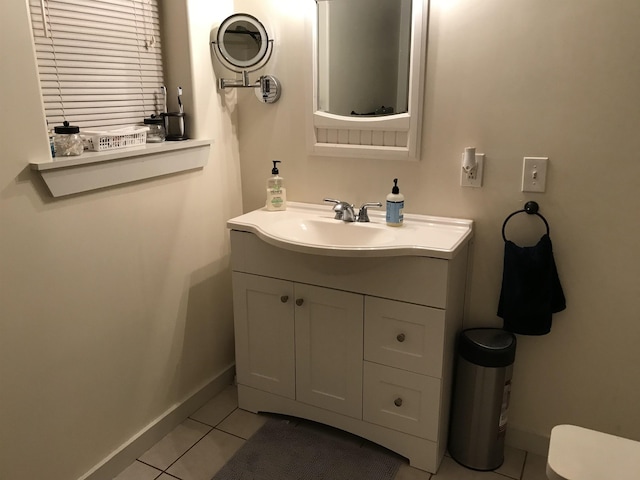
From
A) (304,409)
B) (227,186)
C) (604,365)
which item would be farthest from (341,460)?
(227,186)

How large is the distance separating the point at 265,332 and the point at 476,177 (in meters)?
1.00

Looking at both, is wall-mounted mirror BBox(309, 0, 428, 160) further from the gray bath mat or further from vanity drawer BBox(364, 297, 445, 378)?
the gray bath mat

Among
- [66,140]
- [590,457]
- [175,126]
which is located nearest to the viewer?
[590,457]

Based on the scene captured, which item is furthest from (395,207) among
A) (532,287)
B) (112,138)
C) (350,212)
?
(112,138)

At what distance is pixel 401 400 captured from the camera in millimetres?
1919

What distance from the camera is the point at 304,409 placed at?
84.7 inches

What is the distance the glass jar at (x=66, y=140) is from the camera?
163 cm

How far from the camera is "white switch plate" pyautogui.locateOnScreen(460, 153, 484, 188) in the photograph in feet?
6.19

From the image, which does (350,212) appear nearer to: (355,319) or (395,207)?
(395,207)

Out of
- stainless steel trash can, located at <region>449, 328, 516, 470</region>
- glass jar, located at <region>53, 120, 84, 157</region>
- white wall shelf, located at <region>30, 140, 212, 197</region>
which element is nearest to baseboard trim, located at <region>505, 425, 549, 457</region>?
stainless steel trash can, located at <region>449, 328, 516, 470</region>

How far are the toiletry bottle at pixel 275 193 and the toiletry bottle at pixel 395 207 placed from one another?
47 centimetres

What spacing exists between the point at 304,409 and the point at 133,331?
0.73 m

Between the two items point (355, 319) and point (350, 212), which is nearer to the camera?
point (355, 319)

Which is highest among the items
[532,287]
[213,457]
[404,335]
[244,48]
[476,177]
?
[244,48]
